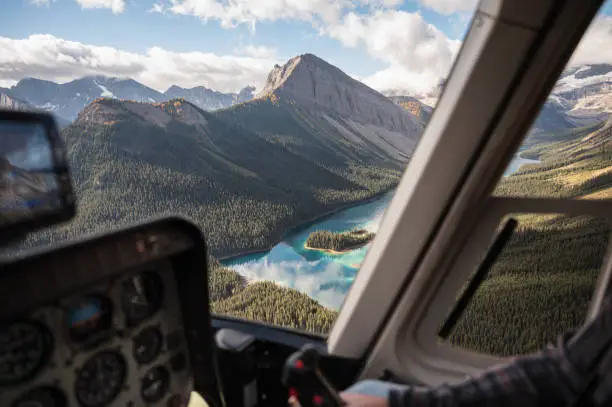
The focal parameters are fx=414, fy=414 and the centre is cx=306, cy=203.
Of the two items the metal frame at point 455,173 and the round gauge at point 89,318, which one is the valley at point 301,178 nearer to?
the metal frame at point 455,173

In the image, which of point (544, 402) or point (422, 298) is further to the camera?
point (422, 298)

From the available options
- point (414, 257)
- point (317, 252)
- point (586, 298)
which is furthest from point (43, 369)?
point (586, 298)

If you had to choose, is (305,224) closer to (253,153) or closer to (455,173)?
(253,153)

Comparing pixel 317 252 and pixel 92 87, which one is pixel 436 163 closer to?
pixel 317 252

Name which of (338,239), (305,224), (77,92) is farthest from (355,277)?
(77,92)

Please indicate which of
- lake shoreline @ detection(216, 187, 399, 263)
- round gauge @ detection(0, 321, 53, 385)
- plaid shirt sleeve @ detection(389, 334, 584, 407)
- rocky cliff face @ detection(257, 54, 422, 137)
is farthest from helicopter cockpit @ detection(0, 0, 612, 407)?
rocky cliff face @ detection(257, 54, 422, 137)

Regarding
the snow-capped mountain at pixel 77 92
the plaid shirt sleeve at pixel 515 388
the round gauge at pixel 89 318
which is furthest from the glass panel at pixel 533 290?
the snow-capped mountain at pixel 77 92
